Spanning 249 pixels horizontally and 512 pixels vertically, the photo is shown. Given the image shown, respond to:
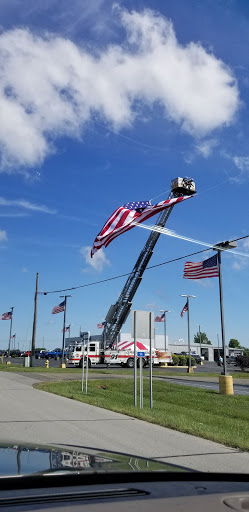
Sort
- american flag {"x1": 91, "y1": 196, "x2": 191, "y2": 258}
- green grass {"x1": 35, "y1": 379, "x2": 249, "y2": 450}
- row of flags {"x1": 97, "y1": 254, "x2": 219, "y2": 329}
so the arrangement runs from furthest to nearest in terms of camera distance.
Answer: row of flags {"x1": 97, "y1": 254, "x2": 219, "y2": 329} → american flag {"x1": 91, "y1": 196, "x2": 191, "y2": 258} → green grass {"x1": 35, "y1": 379, "x2": 249, "y2": 450}

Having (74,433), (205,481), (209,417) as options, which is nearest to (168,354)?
(209,417)

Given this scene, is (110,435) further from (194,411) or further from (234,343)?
(234,343)

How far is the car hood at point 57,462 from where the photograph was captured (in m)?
2.50

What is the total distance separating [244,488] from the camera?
7.87 feet

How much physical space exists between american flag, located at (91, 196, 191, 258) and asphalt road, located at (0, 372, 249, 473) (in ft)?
22.4

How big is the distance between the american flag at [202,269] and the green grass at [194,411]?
4954 millimetres

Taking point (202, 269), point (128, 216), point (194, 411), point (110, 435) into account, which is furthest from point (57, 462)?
point (202, 269)

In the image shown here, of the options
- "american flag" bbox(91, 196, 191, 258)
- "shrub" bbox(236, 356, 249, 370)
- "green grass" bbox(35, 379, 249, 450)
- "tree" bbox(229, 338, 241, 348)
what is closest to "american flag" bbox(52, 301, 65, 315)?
"shrub" bbox(236, 356, 249, 370)

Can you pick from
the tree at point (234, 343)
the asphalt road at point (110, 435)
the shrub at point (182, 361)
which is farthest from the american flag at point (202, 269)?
the tree at point (234, 343)

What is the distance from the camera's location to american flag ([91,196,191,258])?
1592 centimetres

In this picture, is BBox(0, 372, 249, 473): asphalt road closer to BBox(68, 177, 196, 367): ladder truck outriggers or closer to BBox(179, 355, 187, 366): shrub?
BBox(68, 177, 196, 367): ladder truck outriggers

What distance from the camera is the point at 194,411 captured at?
11914mm

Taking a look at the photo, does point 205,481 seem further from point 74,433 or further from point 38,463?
point 74,433

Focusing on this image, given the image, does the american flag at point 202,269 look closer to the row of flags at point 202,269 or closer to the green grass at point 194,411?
A: the row of flags at point 202,269
